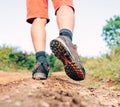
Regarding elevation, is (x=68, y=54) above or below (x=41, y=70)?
above

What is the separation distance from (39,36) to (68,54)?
1.75 feet

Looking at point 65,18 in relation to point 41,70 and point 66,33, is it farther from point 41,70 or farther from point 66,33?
point 41,70

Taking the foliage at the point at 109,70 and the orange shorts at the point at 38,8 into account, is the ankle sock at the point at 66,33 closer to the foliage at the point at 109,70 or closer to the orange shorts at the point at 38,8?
the orange shorts at the point at 38,8

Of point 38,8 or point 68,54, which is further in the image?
point 38,8

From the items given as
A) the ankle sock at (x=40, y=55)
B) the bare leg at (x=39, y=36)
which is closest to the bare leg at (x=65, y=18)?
the bare leg at (x=39, y=36)

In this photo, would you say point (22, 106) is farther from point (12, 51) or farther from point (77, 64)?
point (12, 51)

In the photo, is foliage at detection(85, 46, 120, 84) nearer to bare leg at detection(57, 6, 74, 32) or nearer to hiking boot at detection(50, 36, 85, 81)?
bare leg at detection(57, 6, 74, 32)

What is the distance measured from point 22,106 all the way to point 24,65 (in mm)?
15061

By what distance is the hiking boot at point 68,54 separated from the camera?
3.53 m

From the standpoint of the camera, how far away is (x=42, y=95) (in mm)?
2852

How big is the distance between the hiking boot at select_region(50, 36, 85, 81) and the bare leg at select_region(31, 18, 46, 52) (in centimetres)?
35

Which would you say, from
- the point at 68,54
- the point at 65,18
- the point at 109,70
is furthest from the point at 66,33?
the point at 109,70

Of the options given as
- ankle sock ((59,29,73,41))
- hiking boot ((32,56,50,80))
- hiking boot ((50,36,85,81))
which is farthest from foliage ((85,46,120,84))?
hiking boot ((50,36,85,81))

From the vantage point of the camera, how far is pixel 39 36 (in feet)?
12.9
